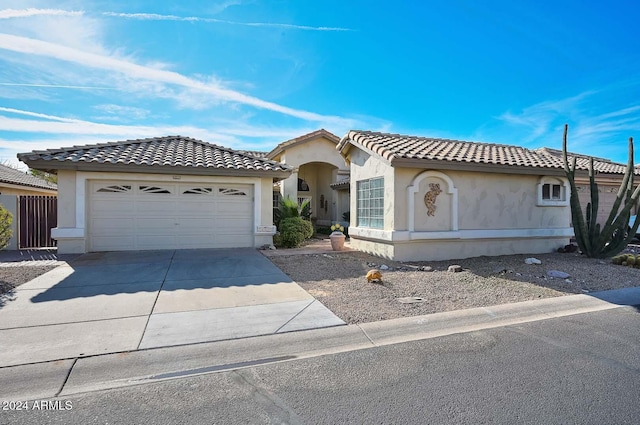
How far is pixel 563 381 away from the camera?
353 cm

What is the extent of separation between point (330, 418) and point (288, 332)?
6.26 ft

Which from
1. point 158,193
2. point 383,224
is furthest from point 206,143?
point 383,224

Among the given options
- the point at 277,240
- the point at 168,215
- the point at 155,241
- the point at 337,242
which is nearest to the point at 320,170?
the point at 277,240

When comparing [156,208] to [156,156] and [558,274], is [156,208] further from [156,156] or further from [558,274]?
[558,274]

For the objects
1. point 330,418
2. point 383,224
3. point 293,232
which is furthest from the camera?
point 293,232

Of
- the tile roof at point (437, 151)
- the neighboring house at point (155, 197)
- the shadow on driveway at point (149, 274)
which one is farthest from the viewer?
the neighboring house at point (155, 197)

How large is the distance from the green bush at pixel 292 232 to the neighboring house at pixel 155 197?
0.79m

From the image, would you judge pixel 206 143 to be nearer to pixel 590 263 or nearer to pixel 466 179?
pixel 466 179

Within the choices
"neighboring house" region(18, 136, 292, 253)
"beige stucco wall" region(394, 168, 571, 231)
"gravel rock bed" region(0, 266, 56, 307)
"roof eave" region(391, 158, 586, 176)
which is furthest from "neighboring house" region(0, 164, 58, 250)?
"beige stucco wall" region(394, 168, 571, 231)

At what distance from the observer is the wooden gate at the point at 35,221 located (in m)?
12.8

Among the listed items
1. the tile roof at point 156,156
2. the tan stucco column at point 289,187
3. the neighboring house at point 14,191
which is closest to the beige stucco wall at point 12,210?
the neighboring house at point 14,191

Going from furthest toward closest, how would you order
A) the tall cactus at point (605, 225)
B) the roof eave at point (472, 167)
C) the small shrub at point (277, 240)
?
the small shrub at point (277, 240), the tall cactus at point (605, 225), the roof eave at point (472, 167)

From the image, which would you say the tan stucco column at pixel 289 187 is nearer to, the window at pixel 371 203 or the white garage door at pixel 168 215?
the white garage door at pixel 168 215

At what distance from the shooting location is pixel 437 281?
309 inches
